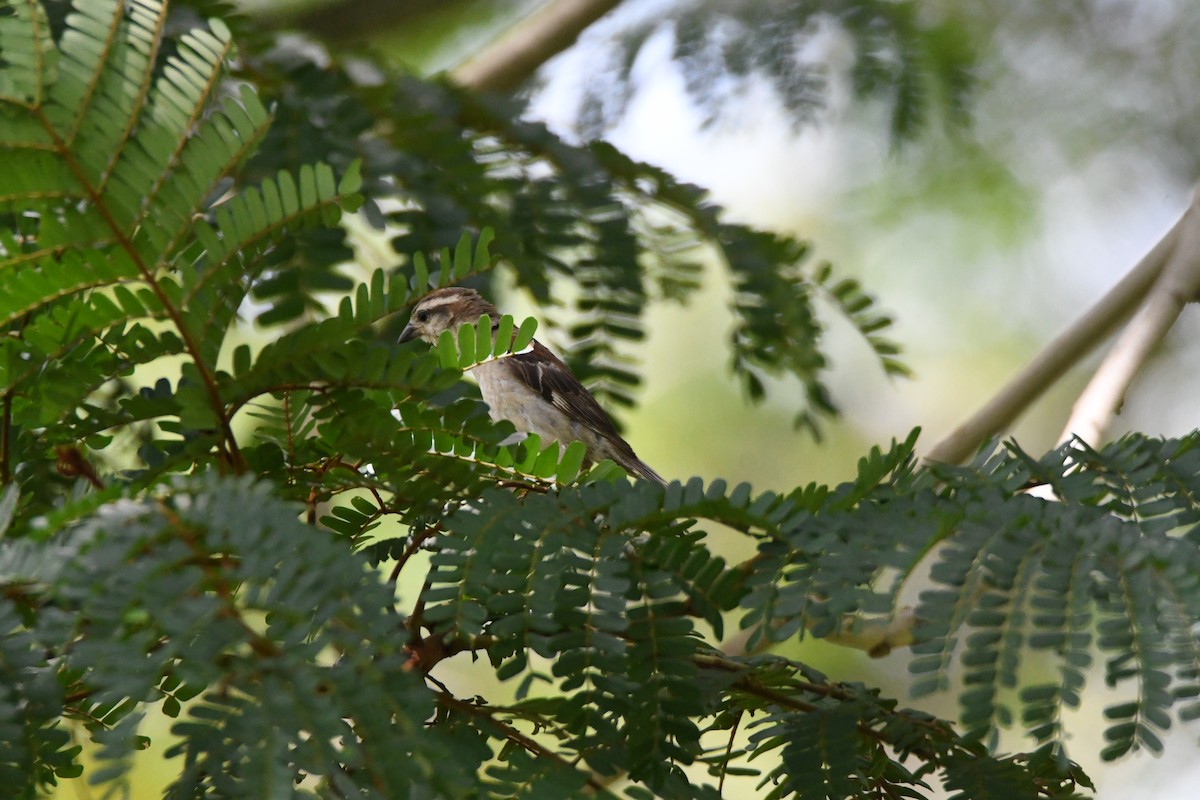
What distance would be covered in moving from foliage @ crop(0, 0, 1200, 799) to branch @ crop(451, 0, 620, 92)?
3513mm

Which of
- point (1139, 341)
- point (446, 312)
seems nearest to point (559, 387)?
point (446, 312)

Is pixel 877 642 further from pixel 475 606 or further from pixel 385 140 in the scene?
pixel 385 140

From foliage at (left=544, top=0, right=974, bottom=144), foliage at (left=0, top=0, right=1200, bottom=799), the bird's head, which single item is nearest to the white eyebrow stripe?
the bird's head

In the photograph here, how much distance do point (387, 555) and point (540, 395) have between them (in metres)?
2.71

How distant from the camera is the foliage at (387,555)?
1340 millimetres

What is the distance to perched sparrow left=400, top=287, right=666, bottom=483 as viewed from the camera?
4.47 m

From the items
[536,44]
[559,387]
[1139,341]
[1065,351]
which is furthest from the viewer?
[536,44]

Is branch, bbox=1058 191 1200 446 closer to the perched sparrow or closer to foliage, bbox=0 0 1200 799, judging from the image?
the perched sparrow

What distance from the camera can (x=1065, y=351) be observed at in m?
4.40

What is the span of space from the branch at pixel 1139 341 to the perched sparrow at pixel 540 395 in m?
1.42

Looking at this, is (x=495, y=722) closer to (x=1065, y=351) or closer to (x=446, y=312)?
(x=446, y=312)

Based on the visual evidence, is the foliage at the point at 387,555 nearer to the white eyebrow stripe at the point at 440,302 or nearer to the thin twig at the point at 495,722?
the thin twig at the point at 495,722

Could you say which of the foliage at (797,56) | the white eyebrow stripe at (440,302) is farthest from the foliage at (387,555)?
the foliage at (797,56)

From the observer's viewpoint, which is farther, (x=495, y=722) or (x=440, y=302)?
(x=440, y=302)
